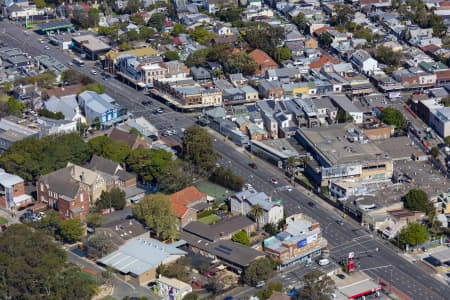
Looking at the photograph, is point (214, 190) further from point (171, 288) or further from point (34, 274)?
point (34, 274)

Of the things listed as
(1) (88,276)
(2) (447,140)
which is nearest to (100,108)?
(1) (88,276)

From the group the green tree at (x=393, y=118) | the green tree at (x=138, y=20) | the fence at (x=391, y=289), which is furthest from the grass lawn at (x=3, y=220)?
the green tree at (x=138, y=20)

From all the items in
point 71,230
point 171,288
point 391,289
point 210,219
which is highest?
point 71,230

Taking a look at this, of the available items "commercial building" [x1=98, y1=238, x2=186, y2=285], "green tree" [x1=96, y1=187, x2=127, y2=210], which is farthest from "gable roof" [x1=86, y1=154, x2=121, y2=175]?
"commercial building" [x1=98, y1=238, x2=186, y2=285]

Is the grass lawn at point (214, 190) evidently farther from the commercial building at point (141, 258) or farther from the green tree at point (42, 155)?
the green tree at point (42, 155)

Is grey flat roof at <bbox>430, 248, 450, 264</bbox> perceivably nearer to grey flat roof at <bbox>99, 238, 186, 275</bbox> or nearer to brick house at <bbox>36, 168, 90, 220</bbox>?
grey flat roof at <bbox>99, 238, 186, 275</bbox>

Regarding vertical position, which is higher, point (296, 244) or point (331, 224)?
point (296, 244)

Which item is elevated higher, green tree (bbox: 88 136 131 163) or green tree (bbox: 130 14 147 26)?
green tree (bbox: 130 14 147 26)
